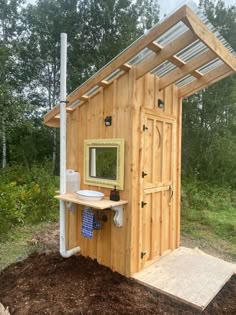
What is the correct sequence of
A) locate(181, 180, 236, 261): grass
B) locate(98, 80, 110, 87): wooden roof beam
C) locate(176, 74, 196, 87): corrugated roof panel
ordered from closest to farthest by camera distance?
locate(98, 80, 110, 87): wooden roof beam
locate(176, 74, 196, 87): corrugated roof panel
locate(181, 180, 236, 261): grass

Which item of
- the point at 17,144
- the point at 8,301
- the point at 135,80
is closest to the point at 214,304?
the point at 8,301

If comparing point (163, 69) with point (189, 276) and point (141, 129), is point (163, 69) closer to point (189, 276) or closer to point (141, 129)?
point (141, 129)

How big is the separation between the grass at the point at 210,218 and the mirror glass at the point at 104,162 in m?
2.07

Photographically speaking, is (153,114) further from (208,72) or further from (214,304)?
(214,304)

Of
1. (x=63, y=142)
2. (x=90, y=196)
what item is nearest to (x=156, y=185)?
(x=90, y=196)

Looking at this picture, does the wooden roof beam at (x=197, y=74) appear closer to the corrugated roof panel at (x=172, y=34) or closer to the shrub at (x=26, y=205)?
the corrugated roof panel at (x=172, y=34)

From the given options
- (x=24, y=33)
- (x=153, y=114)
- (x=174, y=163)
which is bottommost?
(x=174, y=163)

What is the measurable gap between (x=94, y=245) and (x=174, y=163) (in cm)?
152

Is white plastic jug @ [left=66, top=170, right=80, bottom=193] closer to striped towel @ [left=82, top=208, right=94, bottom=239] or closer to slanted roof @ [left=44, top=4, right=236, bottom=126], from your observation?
striped towel @ [left=82, top=208, right=94, bottom=239]

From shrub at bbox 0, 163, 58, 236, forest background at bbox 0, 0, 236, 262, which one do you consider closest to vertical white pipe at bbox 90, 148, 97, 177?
shrub at bbox 0, 163, 58, 236

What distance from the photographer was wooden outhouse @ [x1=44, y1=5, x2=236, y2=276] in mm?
2514

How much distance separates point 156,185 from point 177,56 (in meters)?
1.51

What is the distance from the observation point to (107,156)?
293 centimetres

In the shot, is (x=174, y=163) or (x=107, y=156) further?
(x=174, y=163)
